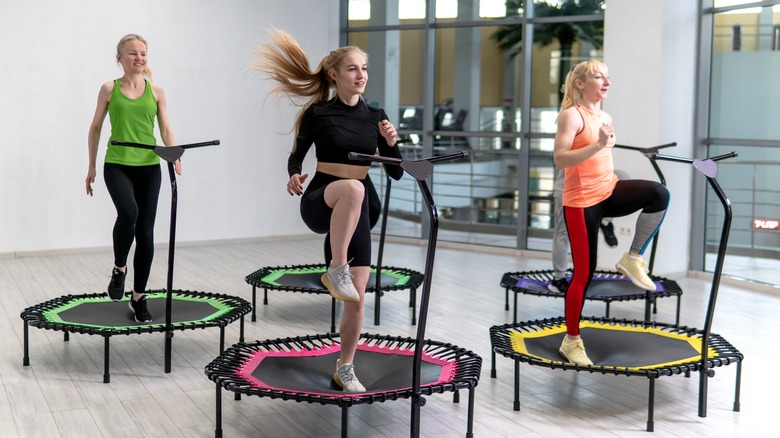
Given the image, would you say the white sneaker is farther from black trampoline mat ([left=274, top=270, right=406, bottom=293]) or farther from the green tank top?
the green tank top

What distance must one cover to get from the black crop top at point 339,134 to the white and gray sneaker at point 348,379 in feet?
2.53

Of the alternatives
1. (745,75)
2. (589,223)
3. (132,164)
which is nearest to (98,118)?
(132,164)

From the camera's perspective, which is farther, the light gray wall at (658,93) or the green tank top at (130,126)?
the light gray wall at (658,93)

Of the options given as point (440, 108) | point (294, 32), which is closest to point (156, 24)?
point (294, 32)

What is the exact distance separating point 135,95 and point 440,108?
4612mm

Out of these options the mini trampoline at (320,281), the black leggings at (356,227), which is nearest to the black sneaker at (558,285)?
the mini trampoline at (320,281)

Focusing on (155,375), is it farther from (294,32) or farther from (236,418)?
(294,32)

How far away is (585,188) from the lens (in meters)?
3.96

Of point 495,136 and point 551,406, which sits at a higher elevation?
point 495,136

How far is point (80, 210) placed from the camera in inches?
320

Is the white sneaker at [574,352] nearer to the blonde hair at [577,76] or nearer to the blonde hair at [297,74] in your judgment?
the blonde hair at [577,76]

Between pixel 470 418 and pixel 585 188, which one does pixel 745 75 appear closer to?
pixel 585 188

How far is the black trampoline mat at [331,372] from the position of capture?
11.8 ft

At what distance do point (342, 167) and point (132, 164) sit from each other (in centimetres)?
148
